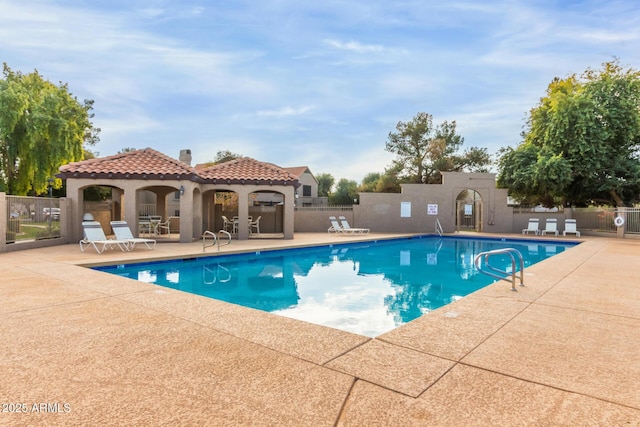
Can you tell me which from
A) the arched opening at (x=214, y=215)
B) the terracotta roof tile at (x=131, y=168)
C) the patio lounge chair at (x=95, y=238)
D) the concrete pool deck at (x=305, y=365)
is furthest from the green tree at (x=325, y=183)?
the concrete pool deck at (x=305, y=365)

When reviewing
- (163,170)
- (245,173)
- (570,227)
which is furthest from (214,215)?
(570,227)

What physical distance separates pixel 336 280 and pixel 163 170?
354 inches

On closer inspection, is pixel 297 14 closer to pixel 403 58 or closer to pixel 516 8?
pixel 403 58

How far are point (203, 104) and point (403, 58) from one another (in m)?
12.3

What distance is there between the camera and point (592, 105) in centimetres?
2056

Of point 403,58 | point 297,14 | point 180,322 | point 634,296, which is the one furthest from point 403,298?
point 403,58

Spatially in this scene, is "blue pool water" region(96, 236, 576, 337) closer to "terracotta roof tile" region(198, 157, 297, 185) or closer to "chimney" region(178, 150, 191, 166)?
"terracotta roof tile" region(198, 157, 297, 185)

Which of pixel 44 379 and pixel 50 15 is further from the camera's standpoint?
pixel 50 15

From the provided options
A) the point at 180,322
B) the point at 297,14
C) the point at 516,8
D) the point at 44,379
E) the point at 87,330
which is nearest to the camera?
the point at 44,379

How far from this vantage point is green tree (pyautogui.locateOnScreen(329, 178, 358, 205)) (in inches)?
1848

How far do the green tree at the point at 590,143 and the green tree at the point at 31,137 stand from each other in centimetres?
2564

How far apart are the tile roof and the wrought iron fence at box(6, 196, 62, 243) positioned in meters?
1.63

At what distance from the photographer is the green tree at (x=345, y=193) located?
4695 centimetres

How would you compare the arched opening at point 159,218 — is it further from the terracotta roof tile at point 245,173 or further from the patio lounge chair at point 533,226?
the patio lounge chair at point 533,226
